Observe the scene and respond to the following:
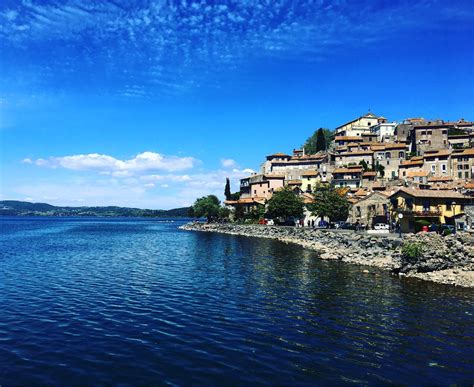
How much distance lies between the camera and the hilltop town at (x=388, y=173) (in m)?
70.4

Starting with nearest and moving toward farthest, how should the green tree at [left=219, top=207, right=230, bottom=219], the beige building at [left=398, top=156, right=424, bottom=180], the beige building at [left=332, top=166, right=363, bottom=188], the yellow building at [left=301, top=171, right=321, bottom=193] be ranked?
the beige building at [left=398, top=156, right=424, bottom=180], the beige building at [left=332, top=166, right=363, bottom=188], the yellow building at [left=301, top=171, right=321, bottom=193], the green tree at [left=219, top=207, right=230, bottom=219]

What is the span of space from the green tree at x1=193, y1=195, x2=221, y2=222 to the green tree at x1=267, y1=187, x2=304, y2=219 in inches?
1866

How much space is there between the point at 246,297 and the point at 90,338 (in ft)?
42.1

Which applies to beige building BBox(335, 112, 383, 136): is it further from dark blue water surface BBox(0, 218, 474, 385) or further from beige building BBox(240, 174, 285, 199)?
dark blue water surface BBox(0, 218, 474, 385)

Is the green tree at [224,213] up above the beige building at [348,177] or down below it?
below

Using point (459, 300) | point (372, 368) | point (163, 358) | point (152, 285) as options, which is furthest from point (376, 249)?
point (163, 358)

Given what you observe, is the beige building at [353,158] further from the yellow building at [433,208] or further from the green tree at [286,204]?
the yellow building at [433,208]

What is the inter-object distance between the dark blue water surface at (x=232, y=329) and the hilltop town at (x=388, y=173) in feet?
126

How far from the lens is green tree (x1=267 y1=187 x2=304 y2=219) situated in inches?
4142

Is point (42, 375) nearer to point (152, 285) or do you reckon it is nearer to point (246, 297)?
point (246, 297)

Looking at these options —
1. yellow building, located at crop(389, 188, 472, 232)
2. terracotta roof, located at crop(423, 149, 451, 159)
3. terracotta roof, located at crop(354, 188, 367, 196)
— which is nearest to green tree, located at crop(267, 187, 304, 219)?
terracotta roof, located at crop(354, 188, 367, 196)

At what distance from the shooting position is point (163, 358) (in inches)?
701

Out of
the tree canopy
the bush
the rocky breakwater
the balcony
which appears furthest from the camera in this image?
the tree canopy

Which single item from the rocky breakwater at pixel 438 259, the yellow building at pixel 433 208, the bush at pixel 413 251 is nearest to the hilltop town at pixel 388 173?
the yellow building at pixel 433 208
